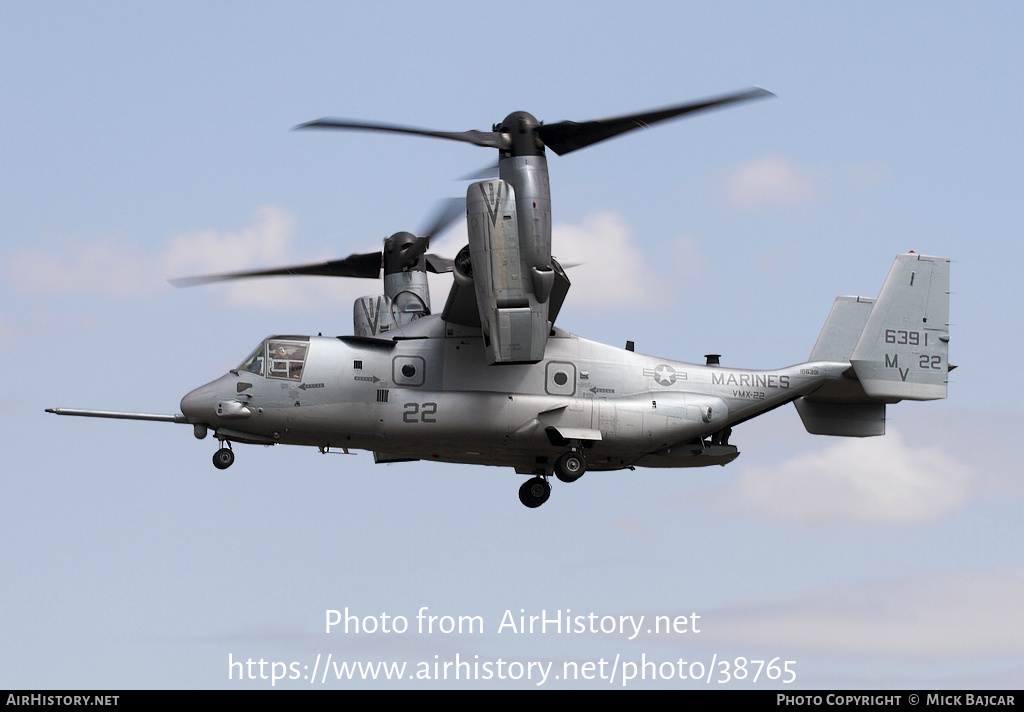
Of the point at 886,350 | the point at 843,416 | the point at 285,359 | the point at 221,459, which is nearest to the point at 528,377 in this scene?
the point at 285,359

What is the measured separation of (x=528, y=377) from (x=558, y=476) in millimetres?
1640

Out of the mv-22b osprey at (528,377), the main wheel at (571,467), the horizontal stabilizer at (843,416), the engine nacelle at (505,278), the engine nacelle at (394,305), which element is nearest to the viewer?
the engine nacelle at (505,278)

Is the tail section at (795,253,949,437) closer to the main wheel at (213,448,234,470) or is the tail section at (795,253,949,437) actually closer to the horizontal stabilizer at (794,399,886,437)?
the horizontal stabilizer at (794,399,886,437)

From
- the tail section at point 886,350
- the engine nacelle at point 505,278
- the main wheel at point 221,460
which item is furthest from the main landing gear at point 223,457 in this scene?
the tail section at point 886,350

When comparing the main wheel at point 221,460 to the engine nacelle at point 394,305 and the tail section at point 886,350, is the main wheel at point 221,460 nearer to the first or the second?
the engine nacelle at point 394,305

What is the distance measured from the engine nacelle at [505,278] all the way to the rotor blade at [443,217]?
5382 mm

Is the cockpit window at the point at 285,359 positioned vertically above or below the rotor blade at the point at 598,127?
below

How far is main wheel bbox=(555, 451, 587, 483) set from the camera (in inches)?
948

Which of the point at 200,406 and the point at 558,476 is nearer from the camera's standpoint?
the point at 200,406

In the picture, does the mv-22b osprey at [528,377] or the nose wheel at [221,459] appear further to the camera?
the nose wheel at [221,459]

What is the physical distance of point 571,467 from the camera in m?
24.1

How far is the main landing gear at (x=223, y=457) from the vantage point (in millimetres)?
23578

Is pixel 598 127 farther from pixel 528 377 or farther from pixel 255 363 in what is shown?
pixel 255 363
